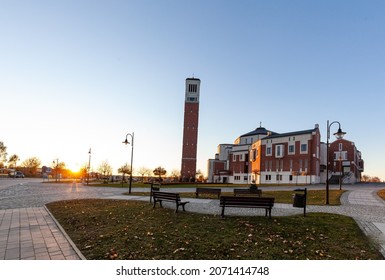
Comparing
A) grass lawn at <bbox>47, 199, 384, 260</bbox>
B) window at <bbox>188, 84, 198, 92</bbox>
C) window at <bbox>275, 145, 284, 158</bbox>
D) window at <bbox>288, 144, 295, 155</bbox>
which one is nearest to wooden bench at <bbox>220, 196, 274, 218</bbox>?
grass lawn at <bbox>47, 199, 384, 260</bbox>

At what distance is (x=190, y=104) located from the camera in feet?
229

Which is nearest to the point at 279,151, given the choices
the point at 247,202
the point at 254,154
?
the point at 254,154

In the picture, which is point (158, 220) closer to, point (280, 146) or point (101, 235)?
point (101, 235)

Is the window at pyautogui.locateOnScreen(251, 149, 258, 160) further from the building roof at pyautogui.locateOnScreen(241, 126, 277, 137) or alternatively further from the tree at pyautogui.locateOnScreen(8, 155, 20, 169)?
the tree at pyautogui.locateOnScreen(8, 155, 20, 169)

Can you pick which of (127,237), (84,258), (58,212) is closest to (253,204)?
(127,237)

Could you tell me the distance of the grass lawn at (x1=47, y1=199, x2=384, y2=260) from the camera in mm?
6121

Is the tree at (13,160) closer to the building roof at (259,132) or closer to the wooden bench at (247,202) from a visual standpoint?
the building roof at (259,132)

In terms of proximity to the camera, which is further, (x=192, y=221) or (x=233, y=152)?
(x=233, y=152)

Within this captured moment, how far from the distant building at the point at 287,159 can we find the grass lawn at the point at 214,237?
113ft

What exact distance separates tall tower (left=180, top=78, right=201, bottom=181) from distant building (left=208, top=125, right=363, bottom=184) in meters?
10.2

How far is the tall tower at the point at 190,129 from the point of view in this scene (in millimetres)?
66750

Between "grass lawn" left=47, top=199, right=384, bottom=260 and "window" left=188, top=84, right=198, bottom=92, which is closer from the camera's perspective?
"grass lawn" left=47, top=199, right=384, bottom=260

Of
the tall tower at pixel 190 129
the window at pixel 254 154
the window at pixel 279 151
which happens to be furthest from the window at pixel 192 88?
the window at pixel 279 151
